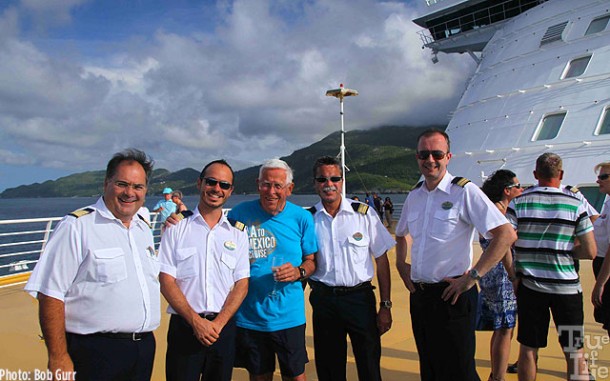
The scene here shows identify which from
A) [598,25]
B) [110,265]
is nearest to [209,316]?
[110,265]

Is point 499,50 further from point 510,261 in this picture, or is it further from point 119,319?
point 119,319

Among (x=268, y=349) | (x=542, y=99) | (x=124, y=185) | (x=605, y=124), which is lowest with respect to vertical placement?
(x=268, y=349)

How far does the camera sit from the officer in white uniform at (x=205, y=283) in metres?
2.64

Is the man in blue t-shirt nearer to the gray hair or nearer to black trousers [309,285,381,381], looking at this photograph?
the gray hair

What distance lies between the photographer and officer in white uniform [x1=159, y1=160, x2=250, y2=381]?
264cm

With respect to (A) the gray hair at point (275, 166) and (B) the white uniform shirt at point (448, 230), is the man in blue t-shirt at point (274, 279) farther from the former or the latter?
(B) the white uniform shirt at point (448, 230)

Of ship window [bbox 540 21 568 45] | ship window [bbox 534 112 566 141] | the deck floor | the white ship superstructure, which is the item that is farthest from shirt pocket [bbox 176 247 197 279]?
ship window [bbox 540 21 568 45]

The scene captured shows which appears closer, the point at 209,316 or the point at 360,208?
the point at 209,316

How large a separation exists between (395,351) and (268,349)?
2.11m

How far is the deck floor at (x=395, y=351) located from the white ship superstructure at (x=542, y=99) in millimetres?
6425

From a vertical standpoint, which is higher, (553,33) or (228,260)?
(553,33)

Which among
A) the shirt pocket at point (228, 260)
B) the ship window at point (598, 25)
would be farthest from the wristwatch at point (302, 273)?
the ship window at point (598, 25)

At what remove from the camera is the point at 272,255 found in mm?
3082

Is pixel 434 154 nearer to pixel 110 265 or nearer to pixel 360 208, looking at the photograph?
pixel 360 208
